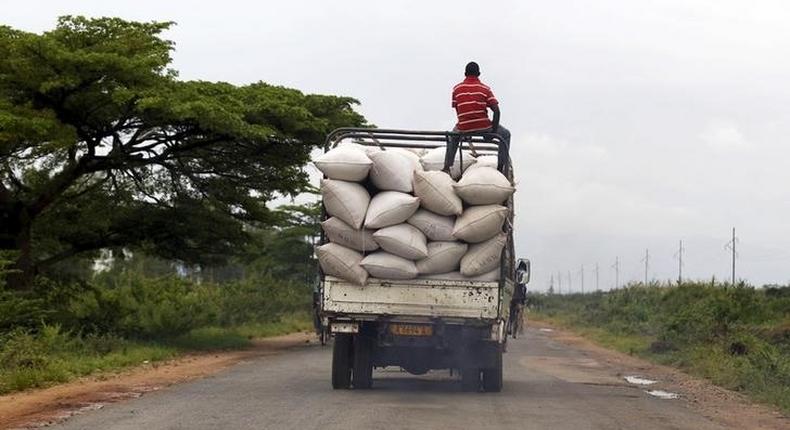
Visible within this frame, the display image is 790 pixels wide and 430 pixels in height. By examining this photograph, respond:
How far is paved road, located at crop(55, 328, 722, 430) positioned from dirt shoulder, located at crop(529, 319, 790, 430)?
0.37 m

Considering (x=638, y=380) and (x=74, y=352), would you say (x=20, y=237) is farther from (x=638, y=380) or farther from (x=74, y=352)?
(x=638, y=380)

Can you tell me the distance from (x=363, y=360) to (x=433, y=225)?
6.41 feet

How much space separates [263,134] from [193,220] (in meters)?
3.71

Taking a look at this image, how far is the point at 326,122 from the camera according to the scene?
24875 millimetres

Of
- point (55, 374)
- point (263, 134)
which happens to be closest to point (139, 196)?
point (263, 134)

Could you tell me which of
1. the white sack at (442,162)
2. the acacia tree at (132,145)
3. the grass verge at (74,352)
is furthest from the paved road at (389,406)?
the acacia tree at (132,145)

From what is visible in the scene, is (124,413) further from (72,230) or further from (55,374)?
(72,230)

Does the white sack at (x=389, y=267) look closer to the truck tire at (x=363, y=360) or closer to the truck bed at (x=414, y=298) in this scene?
the truck bed at (x=414, y=298)

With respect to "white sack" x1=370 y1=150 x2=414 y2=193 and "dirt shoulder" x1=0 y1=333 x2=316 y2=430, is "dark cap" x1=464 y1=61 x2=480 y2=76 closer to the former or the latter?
"white sack" x1=370 y1=150 x2=414 y2=193

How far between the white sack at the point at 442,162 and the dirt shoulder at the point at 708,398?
4.07 m

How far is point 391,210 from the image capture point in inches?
521

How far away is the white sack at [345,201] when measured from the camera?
13.3 metres

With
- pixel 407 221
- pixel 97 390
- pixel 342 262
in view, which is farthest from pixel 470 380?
pixel 97 390

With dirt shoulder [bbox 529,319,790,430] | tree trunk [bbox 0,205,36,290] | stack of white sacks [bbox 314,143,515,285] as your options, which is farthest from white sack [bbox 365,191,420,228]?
tree trunk [bbox 0,205,36,290]
